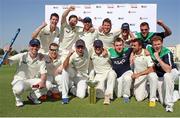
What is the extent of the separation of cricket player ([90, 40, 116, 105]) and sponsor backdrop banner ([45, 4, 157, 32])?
282 cm

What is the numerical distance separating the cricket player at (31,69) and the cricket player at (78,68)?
0.62 metres

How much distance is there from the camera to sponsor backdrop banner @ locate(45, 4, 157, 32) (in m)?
11.0

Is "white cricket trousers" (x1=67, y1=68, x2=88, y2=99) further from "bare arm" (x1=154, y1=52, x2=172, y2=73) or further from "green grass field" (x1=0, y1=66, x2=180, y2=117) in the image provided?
"bare arm" (x1=154, y1=52, x2=172, y2=73)

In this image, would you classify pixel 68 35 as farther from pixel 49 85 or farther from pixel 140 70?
pixel 140 70

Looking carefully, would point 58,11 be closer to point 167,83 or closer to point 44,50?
point 44,50

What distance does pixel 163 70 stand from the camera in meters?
7.64

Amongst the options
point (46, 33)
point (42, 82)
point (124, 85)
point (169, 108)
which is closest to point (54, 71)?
point (42, 82)

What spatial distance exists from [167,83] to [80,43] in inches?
89.1


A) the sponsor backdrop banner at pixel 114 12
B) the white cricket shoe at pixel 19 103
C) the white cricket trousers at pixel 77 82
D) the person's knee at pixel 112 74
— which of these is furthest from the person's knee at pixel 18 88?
the sponsor backdrop banner at pixel 114 12

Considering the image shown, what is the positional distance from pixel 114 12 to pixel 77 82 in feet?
11.7

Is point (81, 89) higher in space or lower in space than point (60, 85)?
lower

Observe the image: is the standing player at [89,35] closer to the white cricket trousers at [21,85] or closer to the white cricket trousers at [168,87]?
the white cricket trousers at [21,85]

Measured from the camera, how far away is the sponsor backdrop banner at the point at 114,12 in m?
11.0

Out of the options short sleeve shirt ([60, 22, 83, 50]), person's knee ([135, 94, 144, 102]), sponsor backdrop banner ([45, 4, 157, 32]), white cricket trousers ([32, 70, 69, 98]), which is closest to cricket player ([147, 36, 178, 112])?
person's knee ([135, 94, 144, 102])
